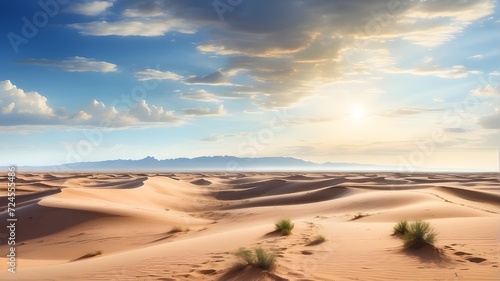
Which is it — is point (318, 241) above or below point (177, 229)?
above

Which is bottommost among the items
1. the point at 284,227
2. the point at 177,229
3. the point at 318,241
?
the point at 177,229

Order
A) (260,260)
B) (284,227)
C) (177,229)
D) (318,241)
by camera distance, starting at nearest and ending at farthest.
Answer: (260,260) → (318,241) → (284,227) → (177,229)

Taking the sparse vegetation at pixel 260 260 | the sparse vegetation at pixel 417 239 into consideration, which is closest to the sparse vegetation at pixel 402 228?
A: the sparse vegetation at pixel 417 239

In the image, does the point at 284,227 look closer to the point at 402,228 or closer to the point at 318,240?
the point at 318,240

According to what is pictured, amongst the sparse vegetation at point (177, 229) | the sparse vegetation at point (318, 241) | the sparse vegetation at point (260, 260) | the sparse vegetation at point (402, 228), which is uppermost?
the sparse vegetation at point (402, 228)

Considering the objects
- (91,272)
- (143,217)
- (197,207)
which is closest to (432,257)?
(91,272)

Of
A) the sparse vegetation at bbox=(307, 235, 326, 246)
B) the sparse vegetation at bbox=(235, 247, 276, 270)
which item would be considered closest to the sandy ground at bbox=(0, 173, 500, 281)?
the sparse vegetation at bbox=(235, 247, 276, 270)

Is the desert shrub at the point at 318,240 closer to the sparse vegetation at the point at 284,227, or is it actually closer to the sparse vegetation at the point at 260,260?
the sparse vegetation at the point at 284,227

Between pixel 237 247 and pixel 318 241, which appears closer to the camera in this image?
pixel 237 247

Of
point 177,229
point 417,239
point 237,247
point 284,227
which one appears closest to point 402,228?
point 417,239

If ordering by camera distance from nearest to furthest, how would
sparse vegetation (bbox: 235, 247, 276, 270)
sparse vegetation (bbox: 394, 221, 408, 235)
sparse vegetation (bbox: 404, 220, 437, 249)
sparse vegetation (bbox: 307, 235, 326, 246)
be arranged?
sparse vegetation (bbox: 235, 247, 276, 270)
sparse vegetation (bbox: 404, 220, 437, 249)
sparse vegetation (bbox: 307, 235, 326, 246)
sparse vegetation (bbox: 394, 221, 408, 235)

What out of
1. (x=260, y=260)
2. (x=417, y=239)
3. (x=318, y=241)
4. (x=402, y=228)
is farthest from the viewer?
(x=402, y=228)

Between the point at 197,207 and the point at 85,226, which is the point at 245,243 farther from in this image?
the point at 197,207

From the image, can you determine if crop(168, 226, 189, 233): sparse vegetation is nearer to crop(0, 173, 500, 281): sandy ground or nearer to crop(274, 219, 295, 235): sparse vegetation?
crop(0, 173, 500, 281): sandy ground
